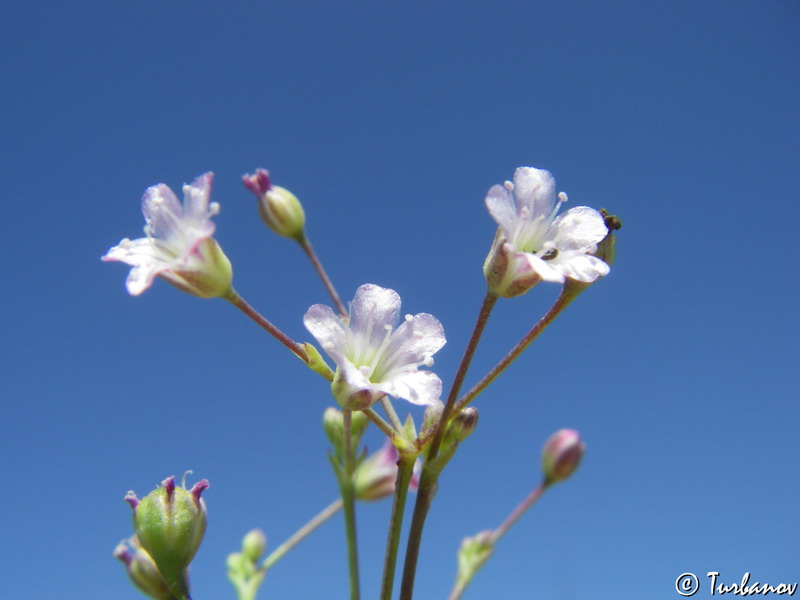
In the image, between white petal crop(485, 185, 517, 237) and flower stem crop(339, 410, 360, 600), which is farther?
flower stem crop(339, 410, 360, 600)

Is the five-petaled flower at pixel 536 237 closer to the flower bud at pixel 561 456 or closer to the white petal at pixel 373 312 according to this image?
the white petal at pixel 373 312

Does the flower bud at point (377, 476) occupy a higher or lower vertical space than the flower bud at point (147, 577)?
higher

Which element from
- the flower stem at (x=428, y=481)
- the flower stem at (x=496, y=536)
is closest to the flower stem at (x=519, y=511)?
the flower stem at (x=496, y=536)

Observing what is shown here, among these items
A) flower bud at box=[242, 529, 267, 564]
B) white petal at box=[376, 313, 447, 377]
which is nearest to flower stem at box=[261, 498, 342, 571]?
flower bud at box=[242, 529, 267, 564]

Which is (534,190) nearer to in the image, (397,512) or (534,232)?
(534,232)

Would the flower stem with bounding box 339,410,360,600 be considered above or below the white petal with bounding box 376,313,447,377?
below

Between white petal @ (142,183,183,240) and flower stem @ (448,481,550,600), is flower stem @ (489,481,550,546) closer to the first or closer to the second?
flower stem @ (448,481,550,600)

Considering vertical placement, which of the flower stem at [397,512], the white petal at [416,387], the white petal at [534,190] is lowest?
the flower stem at [397,512]

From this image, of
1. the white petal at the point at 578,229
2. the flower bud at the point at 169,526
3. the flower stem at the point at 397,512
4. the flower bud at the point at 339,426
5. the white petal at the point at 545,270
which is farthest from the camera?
the flower bud at the point at 339,426

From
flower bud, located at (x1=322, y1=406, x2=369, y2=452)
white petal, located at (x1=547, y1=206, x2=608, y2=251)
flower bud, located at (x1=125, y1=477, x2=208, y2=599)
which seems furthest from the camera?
flower bud, located at (x1=322, y1=406, x2=369, y2=452)
